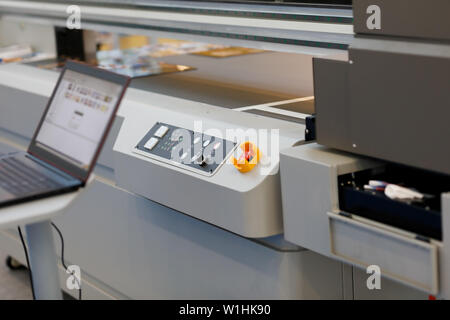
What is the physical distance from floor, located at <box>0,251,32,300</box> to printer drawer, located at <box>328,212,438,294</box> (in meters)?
1.71

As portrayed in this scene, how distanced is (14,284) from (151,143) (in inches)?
53.8

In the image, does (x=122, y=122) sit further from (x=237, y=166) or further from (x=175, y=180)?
(x=237, y=166)

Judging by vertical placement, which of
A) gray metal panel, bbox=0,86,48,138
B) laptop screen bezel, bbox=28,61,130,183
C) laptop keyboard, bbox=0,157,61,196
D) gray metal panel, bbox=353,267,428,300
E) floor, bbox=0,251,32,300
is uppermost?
laptop screen bezel, bbox=28,61,130,183

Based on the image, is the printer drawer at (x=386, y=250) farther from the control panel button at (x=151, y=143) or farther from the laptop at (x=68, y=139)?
the control panel button at (x=151, y=143)

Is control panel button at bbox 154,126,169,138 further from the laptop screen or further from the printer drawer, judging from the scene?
the printer drawer

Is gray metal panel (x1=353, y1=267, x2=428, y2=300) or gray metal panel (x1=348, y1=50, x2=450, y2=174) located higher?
gray metal panel (x1=348, y1=50, x2=450, y2=174)

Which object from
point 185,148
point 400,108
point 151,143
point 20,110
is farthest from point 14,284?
point 400,108

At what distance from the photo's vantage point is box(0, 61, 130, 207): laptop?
4.03ft

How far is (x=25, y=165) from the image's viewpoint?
138 centimetres

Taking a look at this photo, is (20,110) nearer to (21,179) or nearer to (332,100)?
(21,179)

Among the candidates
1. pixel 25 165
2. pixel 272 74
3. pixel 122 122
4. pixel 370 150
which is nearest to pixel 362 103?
pixel 370 150

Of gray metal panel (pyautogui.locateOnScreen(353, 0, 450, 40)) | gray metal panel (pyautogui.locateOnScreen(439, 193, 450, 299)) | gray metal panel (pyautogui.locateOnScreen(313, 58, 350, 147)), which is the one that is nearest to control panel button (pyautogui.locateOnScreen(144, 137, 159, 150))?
gray metal panel (pyautogui.locateOnScreen(313, 58, 350, 147))

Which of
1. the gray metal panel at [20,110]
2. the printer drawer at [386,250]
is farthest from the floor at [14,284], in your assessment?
the printer drawer at [386,250]

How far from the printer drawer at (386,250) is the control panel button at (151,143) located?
1.84ft
